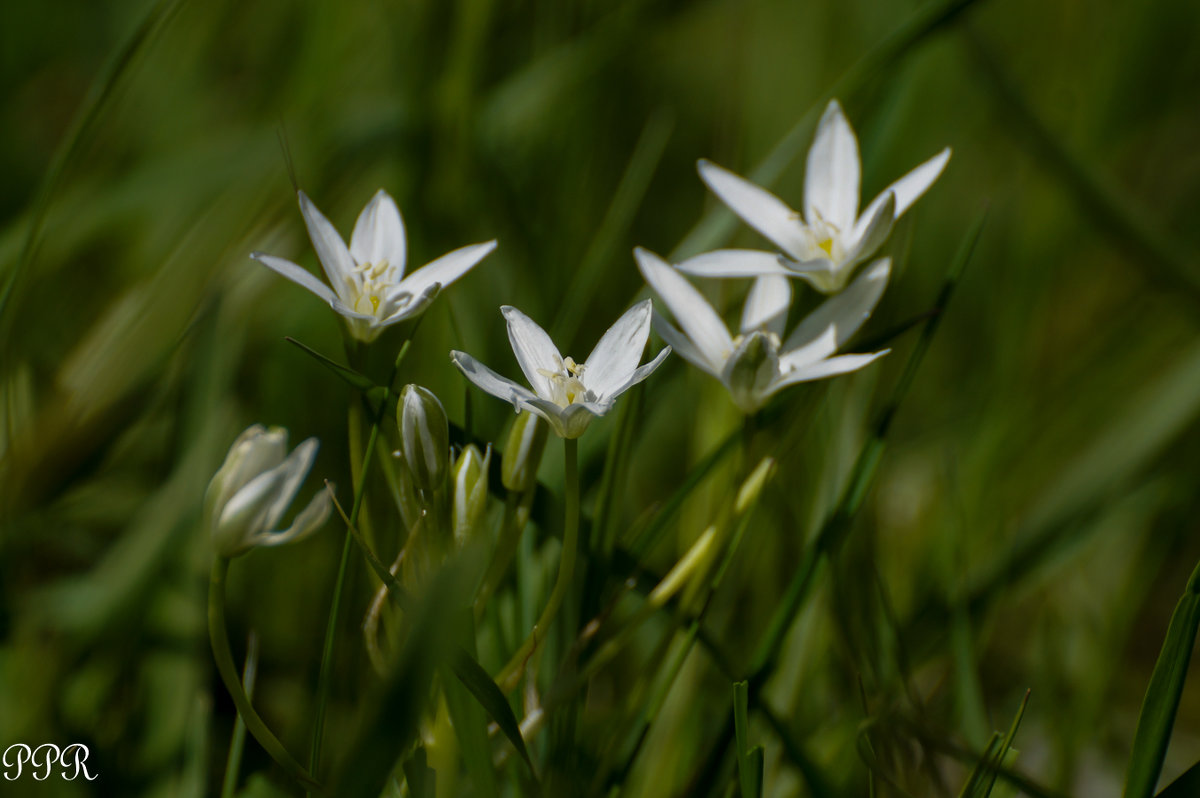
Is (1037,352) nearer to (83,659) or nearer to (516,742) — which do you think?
(516,742)

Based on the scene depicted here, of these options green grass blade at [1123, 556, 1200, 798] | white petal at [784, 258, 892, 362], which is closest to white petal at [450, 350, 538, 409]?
white petal at [784, 258, 892, 362]

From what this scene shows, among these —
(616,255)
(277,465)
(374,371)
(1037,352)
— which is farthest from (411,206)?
(1037,352)

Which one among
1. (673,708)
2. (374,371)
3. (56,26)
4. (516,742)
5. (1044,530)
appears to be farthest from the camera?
(56,26)

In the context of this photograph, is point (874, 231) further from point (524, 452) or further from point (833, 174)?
point (524, 452)

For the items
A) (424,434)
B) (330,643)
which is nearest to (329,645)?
(330,643)

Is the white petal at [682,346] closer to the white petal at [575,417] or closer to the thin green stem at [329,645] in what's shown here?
the white petal at [575,417]

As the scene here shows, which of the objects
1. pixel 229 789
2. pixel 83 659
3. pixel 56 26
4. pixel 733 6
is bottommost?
pixel 229 789

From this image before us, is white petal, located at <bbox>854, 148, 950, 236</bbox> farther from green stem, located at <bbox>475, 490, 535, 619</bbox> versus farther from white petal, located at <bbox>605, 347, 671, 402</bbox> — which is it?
green stem, located at <bbox>475, 490, 535, 619</bbox>
